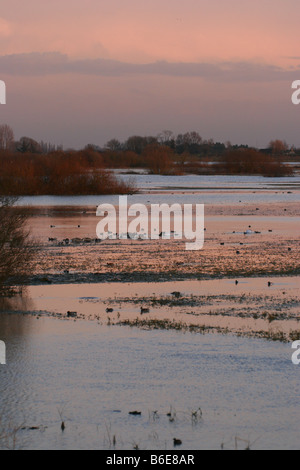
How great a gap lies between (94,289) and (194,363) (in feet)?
17.5

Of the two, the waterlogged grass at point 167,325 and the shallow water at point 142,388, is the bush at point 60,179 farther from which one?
the shallow water at point 142,388

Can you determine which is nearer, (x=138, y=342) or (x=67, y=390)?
(x=67, y=390)

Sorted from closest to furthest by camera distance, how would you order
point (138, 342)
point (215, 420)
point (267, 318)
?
point (215, 420) < point (138, 342) < point (267, 318)

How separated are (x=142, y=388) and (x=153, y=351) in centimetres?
155

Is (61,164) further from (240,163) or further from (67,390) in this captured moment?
(240,163)

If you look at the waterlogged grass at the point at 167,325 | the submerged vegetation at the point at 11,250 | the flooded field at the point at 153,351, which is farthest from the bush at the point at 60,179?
the waterlogged grass at the point at 167,325

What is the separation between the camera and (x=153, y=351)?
10.1 m

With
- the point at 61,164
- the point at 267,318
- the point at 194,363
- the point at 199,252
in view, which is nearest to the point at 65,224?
the point at 199,252

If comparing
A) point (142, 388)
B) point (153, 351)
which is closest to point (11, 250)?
point (153, 351)

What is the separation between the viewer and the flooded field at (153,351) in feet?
24.1

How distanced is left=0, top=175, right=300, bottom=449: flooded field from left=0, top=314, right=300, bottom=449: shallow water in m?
0.02

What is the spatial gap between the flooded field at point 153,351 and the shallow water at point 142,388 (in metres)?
0.02

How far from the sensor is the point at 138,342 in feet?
34.6

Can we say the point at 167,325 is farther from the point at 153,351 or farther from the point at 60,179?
the point at 60,179
